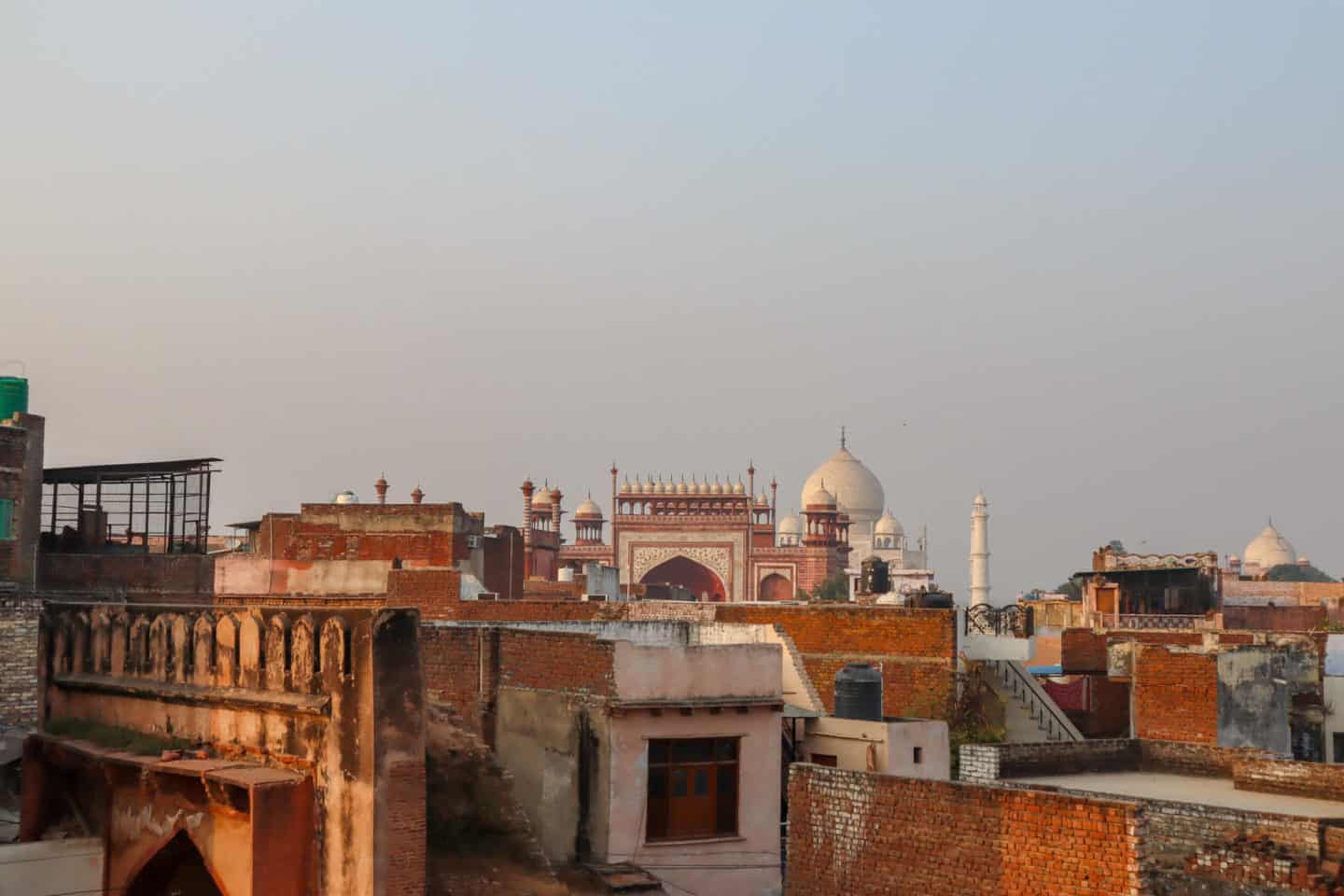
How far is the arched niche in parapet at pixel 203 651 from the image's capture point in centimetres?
1180

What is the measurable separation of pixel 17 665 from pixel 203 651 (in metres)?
5.53

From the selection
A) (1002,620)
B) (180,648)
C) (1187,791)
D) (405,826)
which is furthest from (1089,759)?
(1002,620)

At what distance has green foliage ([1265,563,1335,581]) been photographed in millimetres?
92312

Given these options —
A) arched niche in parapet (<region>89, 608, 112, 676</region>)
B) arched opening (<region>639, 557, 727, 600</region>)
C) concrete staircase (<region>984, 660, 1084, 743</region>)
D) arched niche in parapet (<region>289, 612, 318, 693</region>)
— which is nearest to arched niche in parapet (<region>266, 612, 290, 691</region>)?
arched niche in parapet (<region>289, 612, 318, 693</region>)

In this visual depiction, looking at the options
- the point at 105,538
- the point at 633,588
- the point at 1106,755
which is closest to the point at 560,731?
the point at 1106,755

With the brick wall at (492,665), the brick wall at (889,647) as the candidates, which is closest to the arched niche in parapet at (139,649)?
the brick wall at (492,665)

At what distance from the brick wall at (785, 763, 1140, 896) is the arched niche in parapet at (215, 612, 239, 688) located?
4069mm

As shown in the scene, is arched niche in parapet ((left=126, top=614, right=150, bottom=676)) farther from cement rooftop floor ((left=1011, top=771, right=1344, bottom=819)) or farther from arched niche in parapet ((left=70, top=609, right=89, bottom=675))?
cement rooftop floor ((left=1011, top=771, right=1344, bottom=819))

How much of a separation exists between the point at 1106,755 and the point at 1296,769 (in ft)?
8.34

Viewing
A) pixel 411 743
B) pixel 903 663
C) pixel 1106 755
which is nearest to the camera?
pixel 411 743

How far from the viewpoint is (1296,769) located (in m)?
12.6

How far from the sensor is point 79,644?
13.7m

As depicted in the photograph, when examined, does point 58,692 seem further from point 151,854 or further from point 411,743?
point 411,743

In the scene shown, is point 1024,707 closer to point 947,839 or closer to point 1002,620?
point 1002,620
